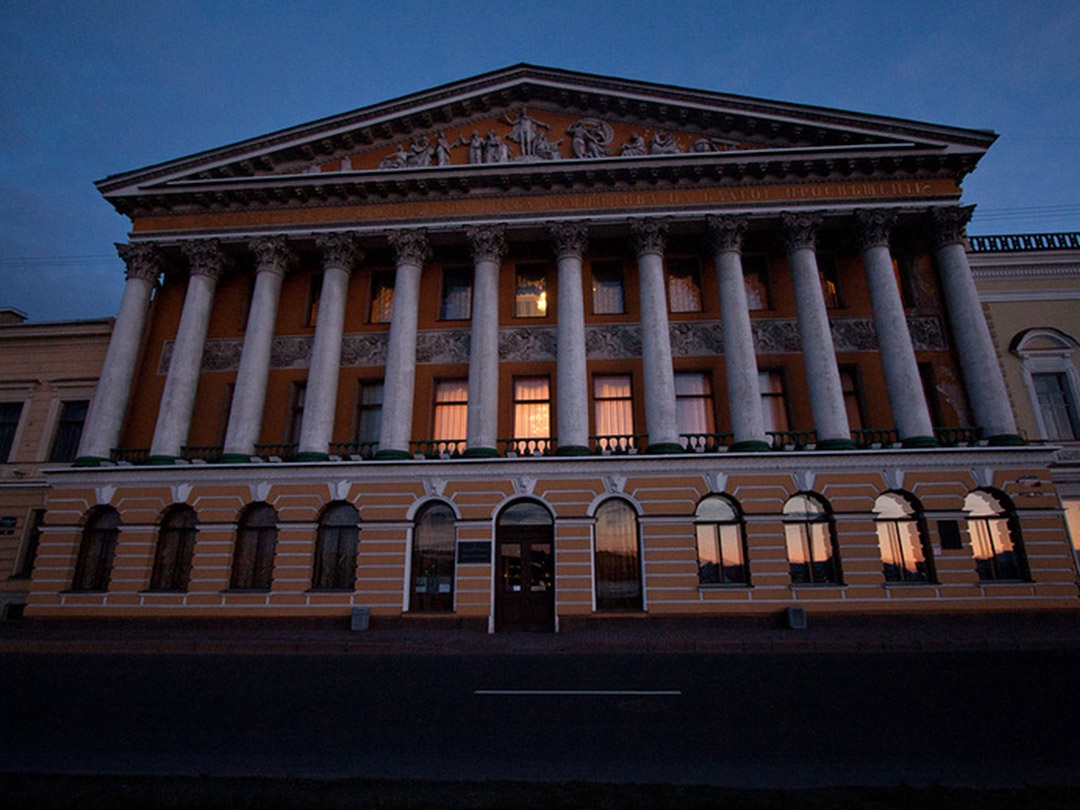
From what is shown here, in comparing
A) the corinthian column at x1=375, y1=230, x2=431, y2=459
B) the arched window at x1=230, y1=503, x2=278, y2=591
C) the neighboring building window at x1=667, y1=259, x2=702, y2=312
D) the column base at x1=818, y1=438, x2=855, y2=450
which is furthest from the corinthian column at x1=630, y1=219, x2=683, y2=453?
the arched window at x1=230, y1=503, x2=278, y2=591

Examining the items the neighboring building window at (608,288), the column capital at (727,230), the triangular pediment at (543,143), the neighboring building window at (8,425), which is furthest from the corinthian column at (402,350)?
the neighboring building window at (8,425)

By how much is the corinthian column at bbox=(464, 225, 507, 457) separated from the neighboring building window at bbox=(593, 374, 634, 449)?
3.75 m

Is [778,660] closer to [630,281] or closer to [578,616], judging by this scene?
[578,616]

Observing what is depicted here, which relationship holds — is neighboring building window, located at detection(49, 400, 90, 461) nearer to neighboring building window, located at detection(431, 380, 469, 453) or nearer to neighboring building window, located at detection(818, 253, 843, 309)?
neighboring building window, located at detection(431, 380, 469, 453)

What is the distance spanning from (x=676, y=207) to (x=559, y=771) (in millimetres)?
19649

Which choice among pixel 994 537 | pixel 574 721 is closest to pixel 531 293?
pixel 994 537

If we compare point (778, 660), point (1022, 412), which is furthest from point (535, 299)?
point (1022, 412)

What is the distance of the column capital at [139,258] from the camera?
2225cm

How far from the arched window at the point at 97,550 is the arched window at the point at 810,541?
21.9 m

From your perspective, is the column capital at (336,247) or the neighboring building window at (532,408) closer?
the neighboring building window at (532,408)

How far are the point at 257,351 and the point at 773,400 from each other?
18.9 metres

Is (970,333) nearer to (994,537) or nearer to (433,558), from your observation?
(994,537)

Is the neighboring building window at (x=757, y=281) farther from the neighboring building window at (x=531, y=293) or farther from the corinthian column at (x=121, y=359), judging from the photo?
the corinthian column at (x=121, y=359)

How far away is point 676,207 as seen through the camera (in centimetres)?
2122
